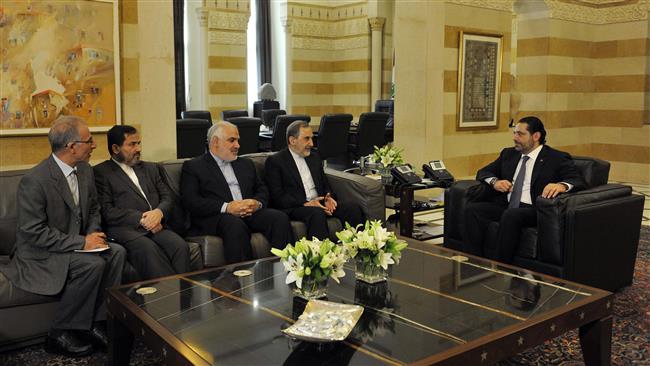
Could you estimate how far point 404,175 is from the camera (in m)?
5.74

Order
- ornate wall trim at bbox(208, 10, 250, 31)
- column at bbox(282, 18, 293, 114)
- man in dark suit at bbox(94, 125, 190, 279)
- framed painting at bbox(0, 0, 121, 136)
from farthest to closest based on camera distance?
column at bbox(282, 18, 293, 114), ornate wall trim at bbox(208, 10, 250, 31), framed painting at bbox(0, 0, 121, 136), man in dark suit at bbox(94, 125, 190, 279)

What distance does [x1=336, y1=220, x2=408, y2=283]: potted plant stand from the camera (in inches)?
124

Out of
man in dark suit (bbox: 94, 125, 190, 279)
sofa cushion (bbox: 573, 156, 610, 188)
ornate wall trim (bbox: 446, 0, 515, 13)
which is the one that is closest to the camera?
man in dark suit (bbox: 94, 125, 190, 279)

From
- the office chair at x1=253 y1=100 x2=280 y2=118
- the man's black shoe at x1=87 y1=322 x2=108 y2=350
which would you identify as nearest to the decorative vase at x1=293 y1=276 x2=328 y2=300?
the man's black shoe at x1=87 y1=322 x2=108 y2=350

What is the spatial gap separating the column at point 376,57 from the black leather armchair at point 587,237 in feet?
30.5

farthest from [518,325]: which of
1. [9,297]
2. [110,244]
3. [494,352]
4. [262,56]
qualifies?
[262,56]

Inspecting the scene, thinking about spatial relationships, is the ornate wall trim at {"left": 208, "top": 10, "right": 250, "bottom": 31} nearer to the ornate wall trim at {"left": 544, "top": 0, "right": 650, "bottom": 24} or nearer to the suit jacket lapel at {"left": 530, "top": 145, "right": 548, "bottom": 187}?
the ornate wall trim at {"left": 544, "top": 0, "right": 650, "bottom": 24}

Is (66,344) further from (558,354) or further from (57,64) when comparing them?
(558,354)

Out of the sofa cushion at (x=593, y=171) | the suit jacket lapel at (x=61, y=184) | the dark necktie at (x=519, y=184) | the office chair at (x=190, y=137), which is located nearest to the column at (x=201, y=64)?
the office chair at (x=190, y=137)

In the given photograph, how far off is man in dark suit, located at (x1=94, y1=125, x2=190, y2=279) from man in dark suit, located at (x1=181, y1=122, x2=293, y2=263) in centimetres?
30

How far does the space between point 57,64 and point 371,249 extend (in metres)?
3.06

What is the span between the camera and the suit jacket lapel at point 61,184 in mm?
3688

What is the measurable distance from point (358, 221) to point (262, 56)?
33.1 feet

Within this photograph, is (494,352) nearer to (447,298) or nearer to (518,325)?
(518,325)
